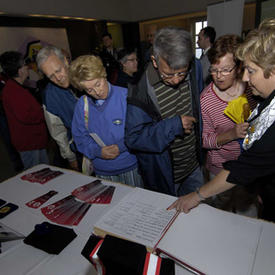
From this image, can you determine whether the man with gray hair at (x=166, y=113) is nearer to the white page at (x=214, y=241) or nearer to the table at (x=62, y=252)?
the table at (x=62, y=252)

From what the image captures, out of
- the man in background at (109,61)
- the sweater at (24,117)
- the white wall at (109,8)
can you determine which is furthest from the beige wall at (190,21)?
the sweater at (24,117)

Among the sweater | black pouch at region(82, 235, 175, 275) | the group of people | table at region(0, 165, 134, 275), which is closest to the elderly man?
the group of people

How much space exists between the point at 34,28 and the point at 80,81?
14.0 feet

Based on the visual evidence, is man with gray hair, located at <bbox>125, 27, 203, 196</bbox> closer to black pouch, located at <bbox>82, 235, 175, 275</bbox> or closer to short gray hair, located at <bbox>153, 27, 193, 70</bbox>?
short gray hair, located at <bbox>153, 27, 193, 70</bbox>

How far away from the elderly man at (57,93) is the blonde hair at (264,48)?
1370 millimetres

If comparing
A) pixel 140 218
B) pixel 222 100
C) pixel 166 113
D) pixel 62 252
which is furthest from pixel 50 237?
pixel 222 100

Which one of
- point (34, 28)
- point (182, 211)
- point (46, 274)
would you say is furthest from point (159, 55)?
point (34, 28)

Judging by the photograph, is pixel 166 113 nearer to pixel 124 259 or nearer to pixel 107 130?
pixel 107 130

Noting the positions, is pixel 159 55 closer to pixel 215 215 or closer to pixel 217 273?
pixel 215 215

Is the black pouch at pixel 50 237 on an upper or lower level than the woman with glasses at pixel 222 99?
lower

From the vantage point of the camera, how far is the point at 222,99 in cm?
147

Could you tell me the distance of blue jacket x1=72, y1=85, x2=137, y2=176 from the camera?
4.79 ft

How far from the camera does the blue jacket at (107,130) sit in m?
1.46

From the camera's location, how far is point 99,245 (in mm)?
539
